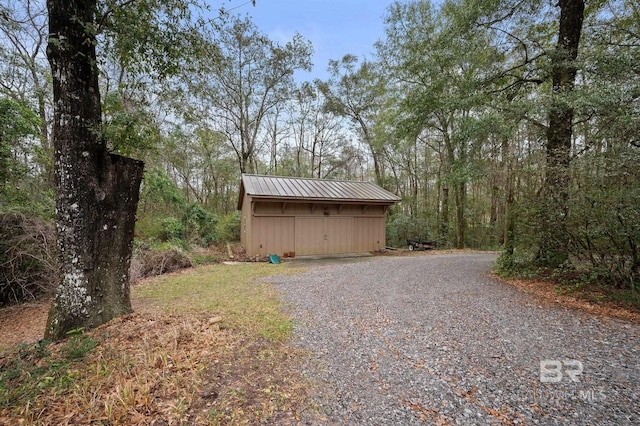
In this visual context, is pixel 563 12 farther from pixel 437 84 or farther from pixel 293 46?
pixel 293 46

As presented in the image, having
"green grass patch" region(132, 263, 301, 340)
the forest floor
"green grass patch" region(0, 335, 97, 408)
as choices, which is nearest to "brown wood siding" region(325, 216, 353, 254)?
"green grass patch" region(132, 263, 301, 340)

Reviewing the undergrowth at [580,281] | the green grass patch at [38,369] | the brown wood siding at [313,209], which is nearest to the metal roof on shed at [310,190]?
the brown wood siding at [313,209]

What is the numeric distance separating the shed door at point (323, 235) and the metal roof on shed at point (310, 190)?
3.28ft

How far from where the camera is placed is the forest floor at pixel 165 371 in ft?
6.34

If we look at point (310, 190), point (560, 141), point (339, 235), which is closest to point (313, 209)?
point (310, 190)

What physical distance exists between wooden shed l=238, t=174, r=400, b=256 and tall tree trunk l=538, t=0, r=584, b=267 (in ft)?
21.5

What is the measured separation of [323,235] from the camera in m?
11.1

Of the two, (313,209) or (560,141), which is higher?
(560,141)

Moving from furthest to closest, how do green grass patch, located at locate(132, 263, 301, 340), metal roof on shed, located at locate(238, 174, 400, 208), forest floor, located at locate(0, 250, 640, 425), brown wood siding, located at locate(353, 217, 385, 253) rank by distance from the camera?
brown wood siding, located at locate(353, 217, 385, 253)
metal roof on shed, located at locate(238, 174, 400, 208)
green grass patch, located at locate(132, 263, 301, 340)
forest floor, located at locate(0, 250, 640, 425)

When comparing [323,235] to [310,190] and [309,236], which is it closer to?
[309,236]

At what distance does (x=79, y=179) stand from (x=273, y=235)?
7.30 m

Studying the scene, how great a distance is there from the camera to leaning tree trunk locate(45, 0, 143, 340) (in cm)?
304

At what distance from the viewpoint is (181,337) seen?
2.99 meters

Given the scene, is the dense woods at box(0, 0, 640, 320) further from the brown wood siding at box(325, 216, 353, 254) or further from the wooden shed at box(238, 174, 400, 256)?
the brown wood siding at box(325, 216, 353, 254)
